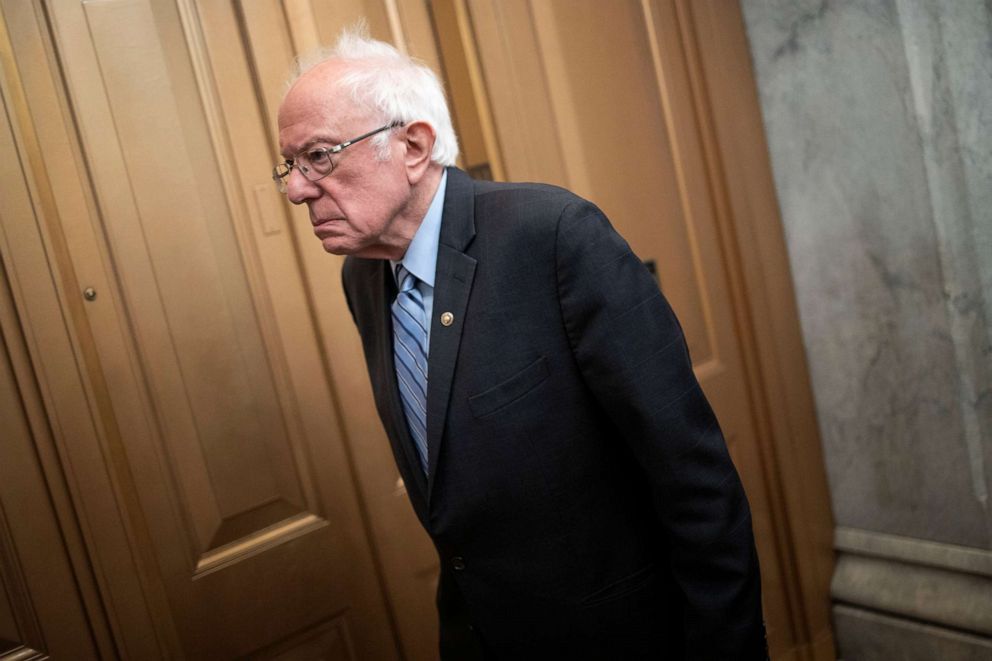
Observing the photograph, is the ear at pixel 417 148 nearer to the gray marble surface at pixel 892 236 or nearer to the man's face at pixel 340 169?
the man's face at pixel 340 169

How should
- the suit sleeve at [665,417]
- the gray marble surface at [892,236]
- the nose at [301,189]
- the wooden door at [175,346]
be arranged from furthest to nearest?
the gray marble surface at [892,236], the wooden door at [175,346], the nose at [301,189], the suit sleeve at [665,417]

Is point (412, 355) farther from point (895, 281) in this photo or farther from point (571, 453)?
point (895, 281)

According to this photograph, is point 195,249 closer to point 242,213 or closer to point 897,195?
point 242,213

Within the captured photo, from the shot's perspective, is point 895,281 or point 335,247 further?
point 895,281

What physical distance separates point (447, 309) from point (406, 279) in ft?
0.41

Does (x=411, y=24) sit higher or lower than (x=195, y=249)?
higher

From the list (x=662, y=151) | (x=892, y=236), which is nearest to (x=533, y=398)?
(x=662, y=151)

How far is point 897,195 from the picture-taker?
2084mm

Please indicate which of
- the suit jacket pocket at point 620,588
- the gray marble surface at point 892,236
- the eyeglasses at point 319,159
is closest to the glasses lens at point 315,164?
the eyeglasses at point 319,159

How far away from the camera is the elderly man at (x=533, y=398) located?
44.6 inches

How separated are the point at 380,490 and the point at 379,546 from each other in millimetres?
123

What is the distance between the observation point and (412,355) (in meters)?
1.30

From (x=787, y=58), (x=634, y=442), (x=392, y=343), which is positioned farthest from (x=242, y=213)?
(x=787, y=58)

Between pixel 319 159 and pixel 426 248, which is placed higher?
pixel 319 159
